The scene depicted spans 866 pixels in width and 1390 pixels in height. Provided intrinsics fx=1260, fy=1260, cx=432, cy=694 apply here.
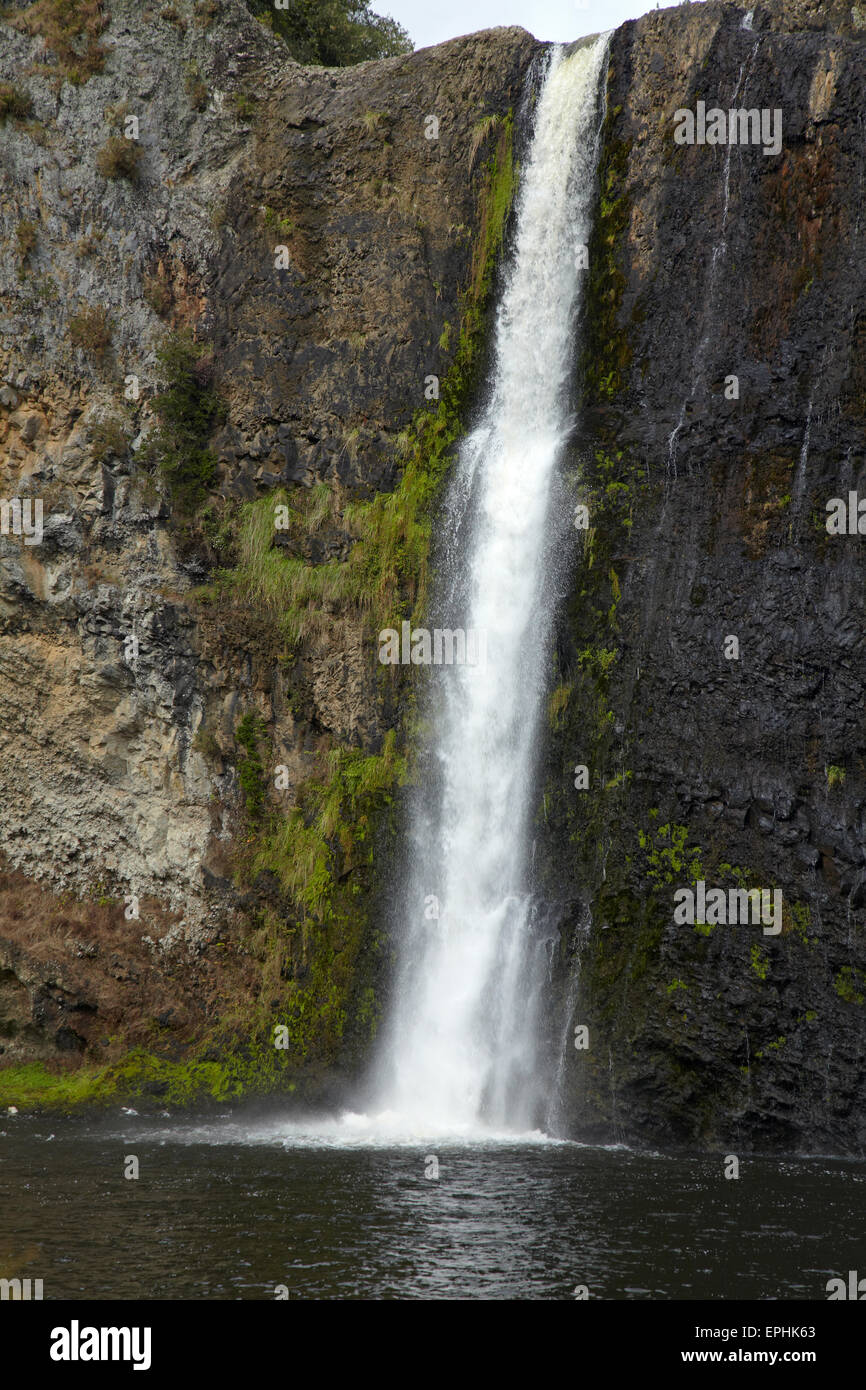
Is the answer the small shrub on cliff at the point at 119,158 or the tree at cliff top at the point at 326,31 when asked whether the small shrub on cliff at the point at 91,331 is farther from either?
the tree at cliff top at the point at 326,31

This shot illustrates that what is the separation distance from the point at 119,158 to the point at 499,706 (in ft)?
39.3

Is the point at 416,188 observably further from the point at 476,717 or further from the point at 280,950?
the point at 280,950

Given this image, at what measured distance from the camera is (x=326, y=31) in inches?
1123

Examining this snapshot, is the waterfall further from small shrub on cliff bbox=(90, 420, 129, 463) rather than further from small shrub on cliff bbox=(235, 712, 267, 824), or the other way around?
small shrub on cliff bbox=(90, 420, 129, 463)

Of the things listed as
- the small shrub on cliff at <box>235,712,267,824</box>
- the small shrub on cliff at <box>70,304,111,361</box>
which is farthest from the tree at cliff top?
the small shrub on cliff at <box>235,712,267,824</box>

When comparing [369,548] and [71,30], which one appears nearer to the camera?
[369,548]

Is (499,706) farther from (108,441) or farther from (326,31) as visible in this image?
(326,31)

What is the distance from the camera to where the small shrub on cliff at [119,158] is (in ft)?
71.4

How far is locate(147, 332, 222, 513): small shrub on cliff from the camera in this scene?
20.9 meters

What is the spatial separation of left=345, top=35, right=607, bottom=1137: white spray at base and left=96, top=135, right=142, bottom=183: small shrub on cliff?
6.88 m

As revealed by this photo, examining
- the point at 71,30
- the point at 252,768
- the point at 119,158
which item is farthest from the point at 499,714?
the point at 71,30

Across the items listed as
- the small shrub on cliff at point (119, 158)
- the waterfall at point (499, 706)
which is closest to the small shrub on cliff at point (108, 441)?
the small shrub on cliff at point (119, 158)

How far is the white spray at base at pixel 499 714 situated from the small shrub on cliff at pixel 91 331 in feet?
21.7

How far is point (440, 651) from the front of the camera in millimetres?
18641
